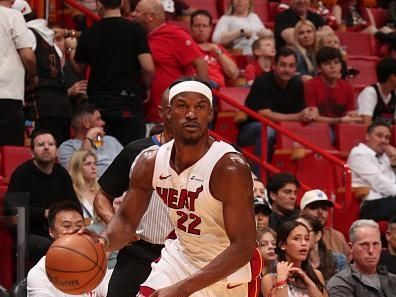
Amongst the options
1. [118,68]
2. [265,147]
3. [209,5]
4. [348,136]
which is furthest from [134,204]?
[209,5]

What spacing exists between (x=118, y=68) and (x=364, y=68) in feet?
16.8

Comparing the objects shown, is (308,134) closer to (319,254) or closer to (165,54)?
(165,54)

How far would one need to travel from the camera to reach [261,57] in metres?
13.4

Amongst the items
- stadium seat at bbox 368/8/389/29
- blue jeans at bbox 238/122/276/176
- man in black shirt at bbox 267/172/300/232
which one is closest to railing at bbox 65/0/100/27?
blue jeans at bbox 238/122/276/176

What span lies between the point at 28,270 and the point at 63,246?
3084 mm

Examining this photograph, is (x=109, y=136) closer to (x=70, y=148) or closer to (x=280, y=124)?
(x=70, y=148)

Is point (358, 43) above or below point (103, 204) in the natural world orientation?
above

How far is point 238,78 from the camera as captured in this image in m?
13.3

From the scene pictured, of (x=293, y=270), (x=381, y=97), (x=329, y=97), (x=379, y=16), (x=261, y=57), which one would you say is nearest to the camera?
(x=293, y=270)

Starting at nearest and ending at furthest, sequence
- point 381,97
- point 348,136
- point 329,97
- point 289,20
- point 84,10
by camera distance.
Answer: point 84,10, point 348,136, point 329,97, point 381,97, point 289,20

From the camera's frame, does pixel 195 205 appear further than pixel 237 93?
No

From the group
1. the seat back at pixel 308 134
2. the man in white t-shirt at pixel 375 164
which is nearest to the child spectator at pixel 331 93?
the seat back at pixel 308 134

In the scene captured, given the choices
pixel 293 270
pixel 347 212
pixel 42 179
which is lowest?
pixel 347 212

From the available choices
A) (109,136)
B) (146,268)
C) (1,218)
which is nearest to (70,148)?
(109,136)
